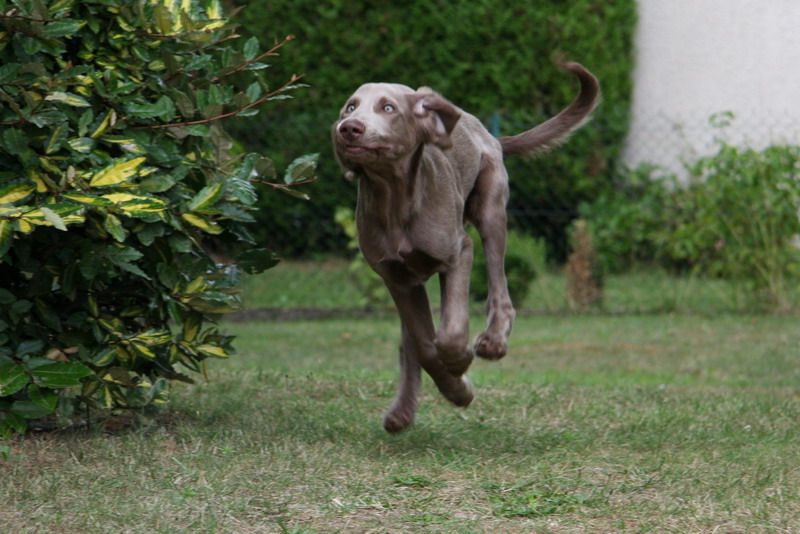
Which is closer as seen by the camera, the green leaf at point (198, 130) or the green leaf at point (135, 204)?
the green leaf at point (135, 204)

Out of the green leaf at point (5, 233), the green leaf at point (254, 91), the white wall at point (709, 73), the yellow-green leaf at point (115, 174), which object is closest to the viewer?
the green leaf at point (5, 233)

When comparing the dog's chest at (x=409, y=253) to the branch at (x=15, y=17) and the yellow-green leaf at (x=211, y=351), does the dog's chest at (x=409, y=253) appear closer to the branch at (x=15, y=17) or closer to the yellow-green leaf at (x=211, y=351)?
the yellow-green leaf at (x=211, y=351)

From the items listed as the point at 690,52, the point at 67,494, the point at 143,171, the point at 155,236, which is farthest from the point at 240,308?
the point at 690,52

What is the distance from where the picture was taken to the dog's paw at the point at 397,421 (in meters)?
4.08

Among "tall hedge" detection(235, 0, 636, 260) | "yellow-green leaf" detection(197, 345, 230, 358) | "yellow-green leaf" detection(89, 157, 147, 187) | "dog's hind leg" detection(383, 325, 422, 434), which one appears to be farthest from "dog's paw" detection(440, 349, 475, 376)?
"tall hedge" detection(235, 0, 636, 260)

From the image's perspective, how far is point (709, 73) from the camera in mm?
11641

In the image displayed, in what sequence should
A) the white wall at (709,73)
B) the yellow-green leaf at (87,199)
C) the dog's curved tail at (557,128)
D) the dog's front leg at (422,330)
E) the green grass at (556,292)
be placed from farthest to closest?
the white wall at (709,73) → the green grass at (556,292) → the dog's curved tail at (557,128) → the dog's front leg at (422,330) → the yellow-green leaf at (87,199)

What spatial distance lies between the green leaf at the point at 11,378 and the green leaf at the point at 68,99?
35.5 inches

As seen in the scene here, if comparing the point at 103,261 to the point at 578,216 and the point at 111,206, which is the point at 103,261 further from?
the point at 578,216

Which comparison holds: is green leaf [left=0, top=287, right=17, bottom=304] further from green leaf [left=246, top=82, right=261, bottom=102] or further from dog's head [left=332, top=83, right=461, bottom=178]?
dog's head [left=332, top=83, right=461, bottom=178]

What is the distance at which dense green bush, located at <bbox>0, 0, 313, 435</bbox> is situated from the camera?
3570 mm

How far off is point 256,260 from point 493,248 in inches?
36.5

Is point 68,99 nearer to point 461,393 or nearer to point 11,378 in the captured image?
point 11,378

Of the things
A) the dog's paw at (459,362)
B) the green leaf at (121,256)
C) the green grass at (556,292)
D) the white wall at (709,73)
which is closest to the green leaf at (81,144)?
the green leaf at (121,256)
